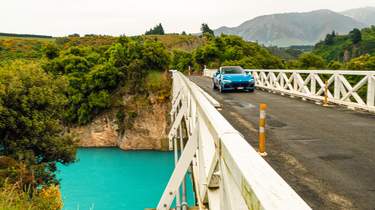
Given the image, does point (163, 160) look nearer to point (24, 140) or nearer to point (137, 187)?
point (137, 187)

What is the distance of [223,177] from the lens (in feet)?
8.89

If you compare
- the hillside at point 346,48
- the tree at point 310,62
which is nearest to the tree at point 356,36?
the hillside at point 346,48

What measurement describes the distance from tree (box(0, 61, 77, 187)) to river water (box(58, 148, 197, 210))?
4.48 meters

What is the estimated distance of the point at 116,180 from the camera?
118 ft

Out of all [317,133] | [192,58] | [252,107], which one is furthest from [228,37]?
[317,133]

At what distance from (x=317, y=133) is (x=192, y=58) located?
6573cm

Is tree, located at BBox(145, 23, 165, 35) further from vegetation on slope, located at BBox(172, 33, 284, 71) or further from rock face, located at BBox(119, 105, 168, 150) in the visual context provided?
rock face, located at BBox(119, 105, 168, 150)

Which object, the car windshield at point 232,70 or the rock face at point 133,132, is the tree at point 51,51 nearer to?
the rock face at point 133,132

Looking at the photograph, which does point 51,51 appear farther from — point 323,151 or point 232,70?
point 323,151

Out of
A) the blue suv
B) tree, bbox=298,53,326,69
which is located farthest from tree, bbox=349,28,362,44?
the blue suv

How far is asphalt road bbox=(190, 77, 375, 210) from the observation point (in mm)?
4617

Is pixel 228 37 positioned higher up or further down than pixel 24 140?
higher up

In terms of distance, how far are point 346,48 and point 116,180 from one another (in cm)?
8713

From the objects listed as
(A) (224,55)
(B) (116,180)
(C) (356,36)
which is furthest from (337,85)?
(C) (356,36)
